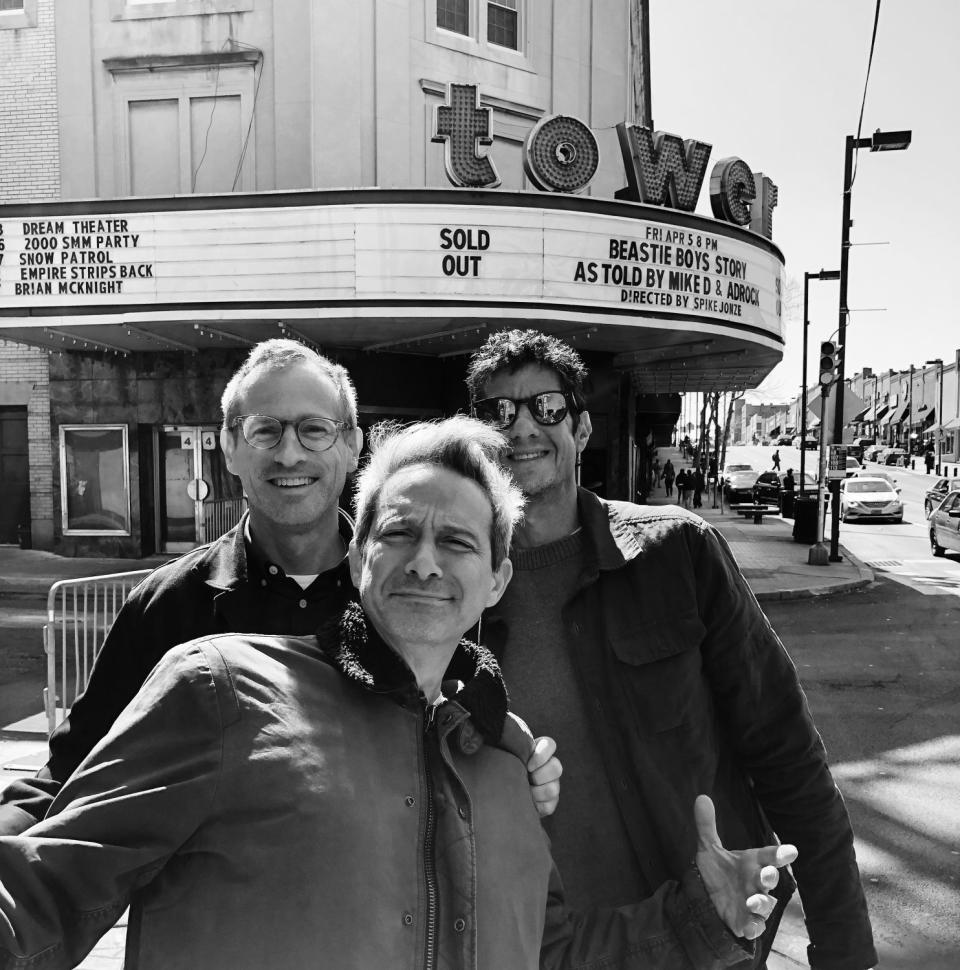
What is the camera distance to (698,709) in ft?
7.56

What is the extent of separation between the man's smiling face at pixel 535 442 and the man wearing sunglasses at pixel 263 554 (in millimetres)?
480

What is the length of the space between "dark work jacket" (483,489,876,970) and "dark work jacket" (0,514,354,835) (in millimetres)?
502

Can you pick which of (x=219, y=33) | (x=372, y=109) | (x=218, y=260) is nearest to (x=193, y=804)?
(x=218, y=260)

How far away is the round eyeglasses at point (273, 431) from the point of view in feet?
8.13

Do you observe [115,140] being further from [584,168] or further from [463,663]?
[463,663]

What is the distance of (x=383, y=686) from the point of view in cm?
147

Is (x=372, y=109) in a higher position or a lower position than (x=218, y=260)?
higher

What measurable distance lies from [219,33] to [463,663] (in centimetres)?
1619

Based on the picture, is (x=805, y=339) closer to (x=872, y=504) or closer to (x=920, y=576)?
(x=872, y=504)

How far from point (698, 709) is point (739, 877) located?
51 cm

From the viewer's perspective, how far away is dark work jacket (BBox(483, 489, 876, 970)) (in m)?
2.23

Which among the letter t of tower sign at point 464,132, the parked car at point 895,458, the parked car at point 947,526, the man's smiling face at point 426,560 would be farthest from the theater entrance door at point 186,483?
the parked car at point 895,458

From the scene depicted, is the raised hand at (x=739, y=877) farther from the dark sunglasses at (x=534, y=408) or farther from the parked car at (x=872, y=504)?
the parked car at (x=872, y=504)

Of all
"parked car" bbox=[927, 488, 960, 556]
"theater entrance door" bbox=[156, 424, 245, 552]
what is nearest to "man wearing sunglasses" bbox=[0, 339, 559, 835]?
"theater entrance door" bbox=[156, 424, 245, 552]
